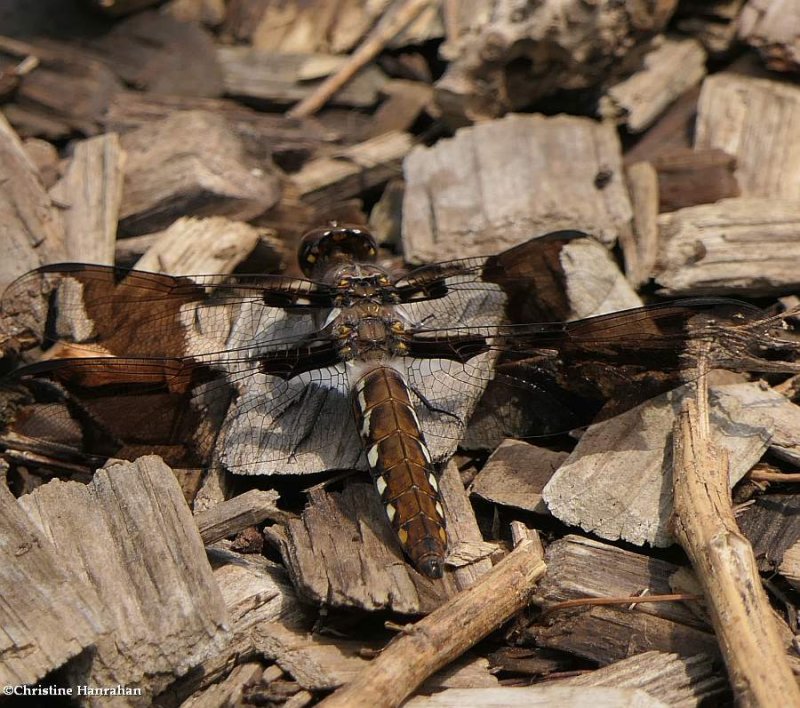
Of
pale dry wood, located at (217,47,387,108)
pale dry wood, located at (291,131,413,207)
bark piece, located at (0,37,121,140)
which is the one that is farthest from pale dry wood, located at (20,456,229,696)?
pale dry wood, located at (217,47,387,108)

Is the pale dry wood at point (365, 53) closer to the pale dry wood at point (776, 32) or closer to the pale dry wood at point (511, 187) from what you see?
the pale dry wood at point (511, 187)

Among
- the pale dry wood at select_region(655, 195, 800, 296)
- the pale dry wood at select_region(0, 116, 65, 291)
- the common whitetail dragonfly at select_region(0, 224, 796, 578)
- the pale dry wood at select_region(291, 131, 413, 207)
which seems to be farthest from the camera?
the pale dry wood at select_region(291, 131, 413, 207)

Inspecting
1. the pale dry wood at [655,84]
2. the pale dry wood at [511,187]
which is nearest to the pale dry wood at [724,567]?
the pale dry wood at [511,187]

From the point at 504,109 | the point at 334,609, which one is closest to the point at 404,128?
the point at 504,109

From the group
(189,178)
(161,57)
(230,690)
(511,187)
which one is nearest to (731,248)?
(511,187)

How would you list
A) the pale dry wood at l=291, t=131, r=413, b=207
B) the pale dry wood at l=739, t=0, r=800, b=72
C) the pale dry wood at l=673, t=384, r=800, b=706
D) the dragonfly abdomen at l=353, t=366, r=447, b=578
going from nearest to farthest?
the pale dry wood at l=673, t=384, r=800, b=706 < the dragonfly abdomen at l=353, t=366, r=447, b=578 < the pale dry wood at l=739, t=0, r=800, b=72 < the pale dry wood at l=291, t=131, r=413, b=207

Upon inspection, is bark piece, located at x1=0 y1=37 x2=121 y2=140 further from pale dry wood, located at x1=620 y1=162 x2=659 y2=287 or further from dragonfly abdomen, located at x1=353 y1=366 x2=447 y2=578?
pale dry wood, located at x1=620 y1=162 x2=659 y2=287
